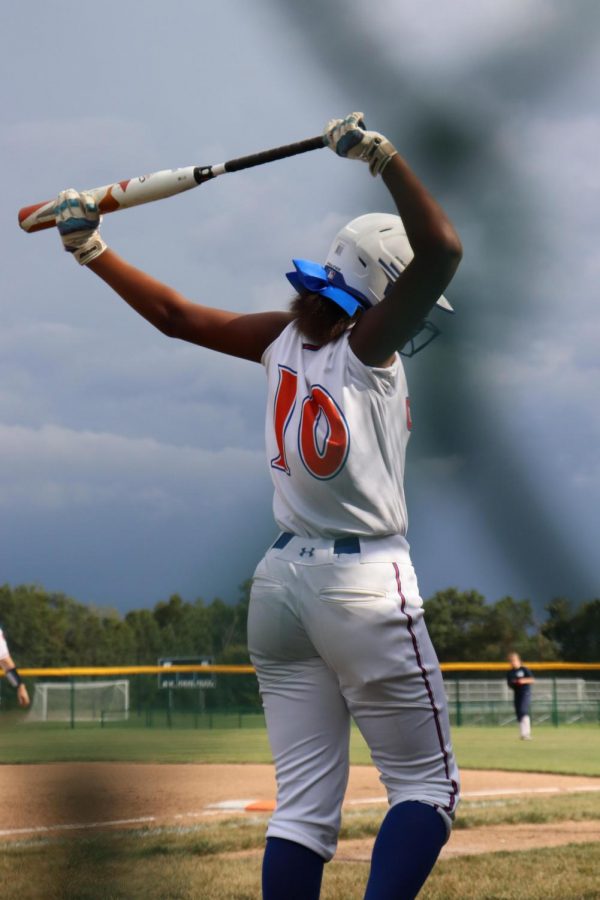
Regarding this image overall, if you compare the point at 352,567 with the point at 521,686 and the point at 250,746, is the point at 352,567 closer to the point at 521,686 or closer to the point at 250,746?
the point at 250,746

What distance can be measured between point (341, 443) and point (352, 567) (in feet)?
0.63

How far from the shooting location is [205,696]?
38.3 ft

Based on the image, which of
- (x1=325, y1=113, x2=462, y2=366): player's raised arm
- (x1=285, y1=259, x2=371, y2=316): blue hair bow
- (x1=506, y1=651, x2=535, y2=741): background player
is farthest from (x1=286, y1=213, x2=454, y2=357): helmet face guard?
(x1=506, y1=651, x2=535, y2=741): background player

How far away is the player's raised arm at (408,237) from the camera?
1.76 m

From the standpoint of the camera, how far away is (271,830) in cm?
194

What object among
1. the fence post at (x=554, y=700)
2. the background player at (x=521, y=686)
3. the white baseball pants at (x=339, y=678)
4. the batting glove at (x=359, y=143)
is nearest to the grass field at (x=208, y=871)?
the white baseball pants at (x=339, y=678)

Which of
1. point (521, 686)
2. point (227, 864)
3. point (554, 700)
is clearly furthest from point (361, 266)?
point (554, 700)

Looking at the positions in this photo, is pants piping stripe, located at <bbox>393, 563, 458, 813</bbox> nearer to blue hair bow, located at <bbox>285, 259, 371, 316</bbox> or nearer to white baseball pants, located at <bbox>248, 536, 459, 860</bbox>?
white baseball pants, located at <bbox>248, 536, 459, 860</bbox>

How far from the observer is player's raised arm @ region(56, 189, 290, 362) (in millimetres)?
2164

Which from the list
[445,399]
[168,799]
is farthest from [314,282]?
Answer: [168,799]

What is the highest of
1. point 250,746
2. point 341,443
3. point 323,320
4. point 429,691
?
point 323,320

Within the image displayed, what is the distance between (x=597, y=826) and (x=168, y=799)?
220cm

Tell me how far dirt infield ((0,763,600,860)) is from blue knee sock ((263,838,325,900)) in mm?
1357

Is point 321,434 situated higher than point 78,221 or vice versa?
point 78,221
